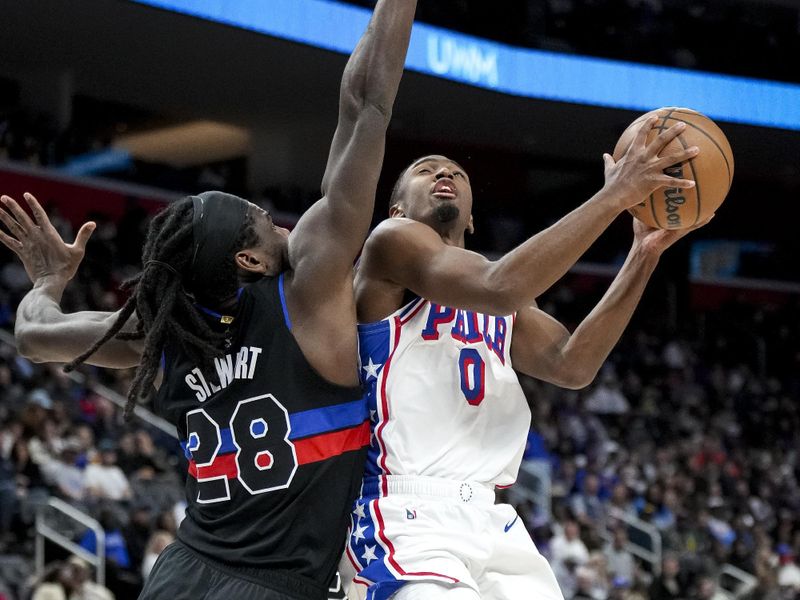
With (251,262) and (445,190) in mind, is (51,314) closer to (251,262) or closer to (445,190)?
(251,262)

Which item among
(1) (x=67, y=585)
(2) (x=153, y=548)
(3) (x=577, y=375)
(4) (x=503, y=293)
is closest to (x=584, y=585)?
(2) (x=153, y=548)

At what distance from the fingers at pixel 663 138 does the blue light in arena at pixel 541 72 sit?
12611mm

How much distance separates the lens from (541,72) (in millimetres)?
18891

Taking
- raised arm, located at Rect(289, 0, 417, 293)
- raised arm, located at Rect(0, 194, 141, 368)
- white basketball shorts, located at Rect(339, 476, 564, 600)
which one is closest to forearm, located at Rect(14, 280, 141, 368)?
raised arm, located at Rect(0, 194, 141, 368)

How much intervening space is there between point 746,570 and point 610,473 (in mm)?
2342

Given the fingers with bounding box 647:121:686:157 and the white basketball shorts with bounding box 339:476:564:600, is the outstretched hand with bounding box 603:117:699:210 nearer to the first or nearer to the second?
the fingers with bounding box 647:121:686:157

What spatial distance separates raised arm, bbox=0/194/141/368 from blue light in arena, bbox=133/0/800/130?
11.5m

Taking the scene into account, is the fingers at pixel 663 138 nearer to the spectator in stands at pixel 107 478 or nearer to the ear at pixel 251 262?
the ear at pixel 251 262

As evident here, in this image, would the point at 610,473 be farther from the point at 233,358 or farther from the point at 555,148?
the point at 233,358

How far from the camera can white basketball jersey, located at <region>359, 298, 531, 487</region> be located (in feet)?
11.7

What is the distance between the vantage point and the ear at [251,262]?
332 centimetres

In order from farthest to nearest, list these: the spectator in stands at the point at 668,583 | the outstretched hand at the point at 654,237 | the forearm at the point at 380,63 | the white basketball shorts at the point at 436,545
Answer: the spectator in stands at the point at 668,583, the outstretched hand at the point at 654,237, the white basketball shorts at the point at 436,545, the forearm at the point at 380,63

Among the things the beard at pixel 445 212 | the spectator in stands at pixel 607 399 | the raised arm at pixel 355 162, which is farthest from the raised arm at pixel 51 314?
the spectator in stands at pixel 607 399

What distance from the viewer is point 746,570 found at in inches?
543
